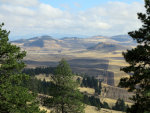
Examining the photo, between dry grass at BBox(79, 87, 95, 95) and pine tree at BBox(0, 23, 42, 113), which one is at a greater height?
pine tree at BBox(0, 23, 42, 113)

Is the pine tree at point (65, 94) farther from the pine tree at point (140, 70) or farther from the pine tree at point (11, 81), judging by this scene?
the pine tree at point (140, 70)

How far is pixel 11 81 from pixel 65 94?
39.4ft

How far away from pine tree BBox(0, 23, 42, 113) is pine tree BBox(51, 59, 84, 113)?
9542 mm

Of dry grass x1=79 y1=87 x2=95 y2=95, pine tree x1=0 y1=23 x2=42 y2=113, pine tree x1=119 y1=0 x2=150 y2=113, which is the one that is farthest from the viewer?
dry grass x1=79 y1=87 x2=95 y2=95

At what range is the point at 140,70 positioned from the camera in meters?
15.7

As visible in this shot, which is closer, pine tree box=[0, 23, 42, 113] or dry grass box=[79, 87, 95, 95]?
pine tree box=[0, 23, 42, 113]

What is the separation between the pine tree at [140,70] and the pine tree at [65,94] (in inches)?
590

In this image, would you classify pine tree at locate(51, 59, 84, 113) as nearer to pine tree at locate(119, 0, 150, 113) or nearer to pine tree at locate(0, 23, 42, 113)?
pine tree at locate(0, 23, 42, 113)

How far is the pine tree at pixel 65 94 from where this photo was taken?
29795 millimetres

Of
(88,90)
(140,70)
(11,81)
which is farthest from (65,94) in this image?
(88,90)

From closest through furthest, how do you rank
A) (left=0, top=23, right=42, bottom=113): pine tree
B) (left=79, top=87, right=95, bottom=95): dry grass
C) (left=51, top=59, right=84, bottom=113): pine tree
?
(left=0, top=23, right=42, bottom=113): pine tree, (left=51, top=59, right=84, bottom=113): pine tree, (left=79, top=87, right=95, bottom=95): dry grass

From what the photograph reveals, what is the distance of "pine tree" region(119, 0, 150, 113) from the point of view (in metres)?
14.9

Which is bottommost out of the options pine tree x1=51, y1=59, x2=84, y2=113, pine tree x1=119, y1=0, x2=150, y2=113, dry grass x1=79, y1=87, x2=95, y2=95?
dry grass x1=79, y1=87, x2=95, y2=95

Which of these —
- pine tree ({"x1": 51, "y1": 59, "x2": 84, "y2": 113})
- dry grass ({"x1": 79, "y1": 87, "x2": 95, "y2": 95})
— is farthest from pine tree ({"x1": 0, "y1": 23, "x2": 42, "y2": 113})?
dry grass ({"x1": 79, "y1": 87, "x2": 95, "y2": 95})
